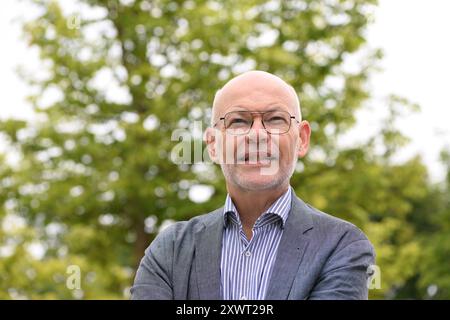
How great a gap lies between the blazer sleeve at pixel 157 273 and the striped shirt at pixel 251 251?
182mm

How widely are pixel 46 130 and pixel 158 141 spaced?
183 centimetres

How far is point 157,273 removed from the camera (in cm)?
258

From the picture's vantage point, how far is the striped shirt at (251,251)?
2.51 meters

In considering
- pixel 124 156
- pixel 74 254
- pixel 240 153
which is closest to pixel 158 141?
pixel 124 156

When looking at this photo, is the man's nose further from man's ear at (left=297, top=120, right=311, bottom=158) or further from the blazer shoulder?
the blazer shoulder

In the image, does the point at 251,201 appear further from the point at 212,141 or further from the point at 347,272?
the point at 347,272

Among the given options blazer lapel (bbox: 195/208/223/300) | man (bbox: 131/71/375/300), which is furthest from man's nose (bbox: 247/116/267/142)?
blazer lapel (bbox: 195/208/223/300)

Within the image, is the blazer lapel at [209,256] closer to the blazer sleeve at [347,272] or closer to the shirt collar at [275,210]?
the shirt collar at [275,210]

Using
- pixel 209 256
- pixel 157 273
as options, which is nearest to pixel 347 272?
pixel 209 256

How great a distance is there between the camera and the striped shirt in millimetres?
2514

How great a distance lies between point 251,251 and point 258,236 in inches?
2.3
